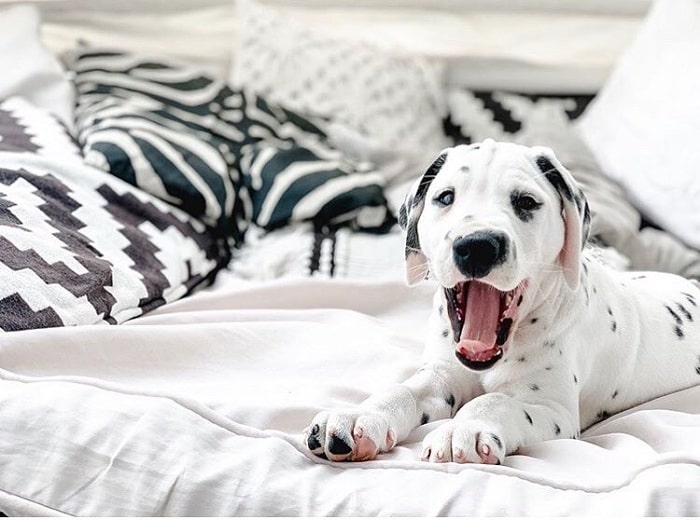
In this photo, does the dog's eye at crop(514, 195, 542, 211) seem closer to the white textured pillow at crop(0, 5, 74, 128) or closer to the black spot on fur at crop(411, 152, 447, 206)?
the black spot on fur at crop(411, 152, 447, 206)

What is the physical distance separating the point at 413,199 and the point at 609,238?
86 cm

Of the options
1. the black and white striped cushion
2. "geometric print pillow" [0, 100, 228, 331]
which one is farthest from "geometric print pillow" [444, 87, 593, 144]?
"geometric print pillow" [0, 100, 228, 331]

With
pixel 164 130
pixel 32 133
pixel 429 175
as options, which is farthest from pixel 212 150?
pixel 429 175

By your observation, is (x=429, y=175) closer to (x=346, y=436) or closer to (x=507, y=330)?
(x=507, y=330)

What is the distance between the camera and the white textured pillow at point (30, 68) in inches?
93.1

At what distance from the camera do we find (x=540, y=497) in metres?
1.08

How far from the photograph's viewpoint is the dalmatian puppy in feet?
3.92

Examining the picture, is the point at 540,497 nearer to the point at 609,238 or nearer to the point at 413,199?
the point at 413,199

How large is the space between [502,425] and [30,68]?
5.42 ft

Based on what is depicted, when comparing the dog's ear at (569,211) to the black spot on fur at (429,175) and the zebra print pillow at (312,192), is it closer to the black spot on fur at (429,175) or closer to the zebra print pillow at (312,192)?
the black spot on fur at (429,175)

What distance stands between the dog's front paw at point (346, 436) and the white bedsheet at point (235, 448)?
14 mm

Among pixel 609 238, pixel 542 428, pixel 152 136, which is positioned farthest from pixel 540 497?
pixel 152 136

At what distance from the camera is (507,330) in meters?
1.29

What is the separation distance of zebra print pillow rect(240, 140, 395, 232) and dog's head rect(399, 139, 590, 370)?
0.83 meters
